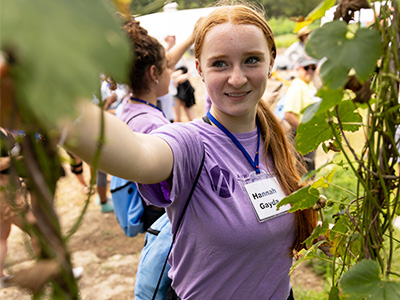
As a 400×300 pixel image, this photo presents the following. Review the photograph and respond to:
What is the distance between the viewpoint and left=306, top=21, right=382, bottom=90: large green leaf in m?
0.50

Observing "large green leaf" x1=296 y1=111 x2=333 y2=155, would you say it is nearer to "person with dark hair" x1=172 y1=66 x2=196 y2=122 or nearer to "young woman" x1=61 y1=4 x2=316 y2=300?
"young woman" x1=61 y1=4 x2=316 y2=300

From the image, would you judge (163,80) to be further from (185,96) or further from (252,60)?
(185,96)

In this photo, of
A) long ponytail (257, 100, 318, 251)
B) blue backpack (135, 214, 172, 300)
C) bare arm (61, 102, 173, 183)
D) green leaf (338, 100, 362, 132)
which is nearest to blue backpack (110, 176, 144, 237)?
blue backpack (135, 214, 172, 300)

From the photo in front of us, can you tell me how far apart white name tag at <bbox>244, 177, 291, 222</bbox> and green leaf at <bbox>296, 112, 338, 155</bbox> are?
455 millimetres

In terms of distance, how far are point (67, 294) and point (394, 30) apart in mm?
542

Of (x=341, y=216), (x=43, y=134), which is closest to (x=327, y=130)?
(x=341, y=216)

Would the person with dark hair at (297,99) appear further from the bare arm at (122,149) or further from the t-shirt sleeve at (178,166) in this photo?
the bare arm at (122,149)

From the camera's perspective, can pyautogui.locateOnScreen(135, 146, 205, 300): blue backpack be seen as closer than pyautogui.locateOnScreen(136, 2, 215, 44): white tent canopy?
Yes

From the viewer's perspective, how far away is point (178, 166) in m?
1.08

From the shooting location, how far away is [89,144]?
65cm

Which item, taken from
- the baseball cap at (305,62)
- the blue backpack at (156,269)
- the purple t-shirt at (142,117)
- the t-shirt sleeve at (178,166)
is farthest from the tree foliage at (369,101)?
the baseball cap at (305,62)

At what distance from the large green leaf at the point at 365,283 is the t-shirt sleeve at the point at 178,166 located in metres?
0.57

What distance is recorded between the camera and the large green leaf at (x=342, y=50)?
1.64 ft

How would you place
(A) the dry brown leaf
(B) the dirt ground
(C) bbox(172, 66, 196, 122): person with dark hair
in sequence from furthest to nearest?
(C) bbox(172, 66, 196, 122): person with dark hair
(B) the dirt ground
(A) the dry brown leaf
